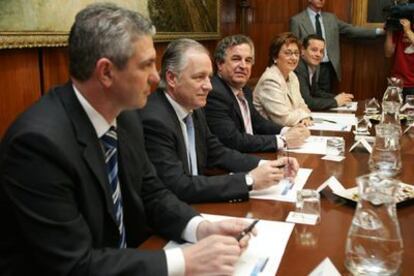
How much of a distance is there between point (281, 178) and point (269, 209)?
0.82 ft

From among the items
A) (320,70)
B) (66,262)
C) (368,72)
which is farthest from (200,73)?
(368,72)

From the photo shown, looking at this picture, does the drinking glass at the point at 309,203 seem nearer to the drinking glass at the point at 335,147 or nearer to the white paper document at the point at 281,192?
the white paper document at the point at 281,192

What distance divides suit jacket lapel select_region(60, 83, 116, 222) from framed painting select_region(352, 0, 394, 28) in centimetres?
512

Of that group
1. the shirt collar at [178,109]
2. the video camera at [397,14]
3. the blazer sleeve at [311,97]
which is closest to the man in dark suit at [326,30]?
A: the video camera at [397,14]

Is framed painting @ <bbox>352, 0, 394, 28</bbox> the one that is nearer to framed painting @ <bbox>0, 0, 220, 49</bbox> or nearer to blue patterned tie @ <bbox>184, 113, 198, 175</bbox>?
framed painting @ <bbox>0, 0, 220, 49</bbox>

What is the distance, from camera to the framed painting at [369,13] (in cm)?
568

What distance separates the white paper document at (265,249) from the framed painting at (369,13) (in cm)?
484

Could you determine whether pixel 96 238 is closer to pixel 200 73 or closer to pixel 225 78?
pixel 200 73

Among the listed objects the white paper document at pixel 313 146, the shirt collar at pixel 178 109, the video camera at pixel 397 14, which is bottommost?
the white paper document at pixel 313 146

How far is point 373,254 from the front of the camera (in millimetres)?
1165

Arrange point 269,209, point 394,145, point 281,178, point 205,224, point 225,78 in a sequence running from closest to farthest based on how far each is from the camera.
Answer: point 205,224, point 269,209, point 281,178, point 394,145, point 225,78

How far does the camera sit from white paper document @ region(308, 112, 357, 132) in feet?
10.2

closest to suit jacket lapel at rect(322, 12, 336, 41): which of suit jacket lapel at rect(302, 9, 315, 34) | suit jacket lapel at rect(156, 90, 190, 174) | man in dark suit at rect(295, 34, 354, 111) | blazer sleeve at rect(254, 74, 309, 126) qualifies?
suit jacket lapel at rect(302, 9, 315, 34)

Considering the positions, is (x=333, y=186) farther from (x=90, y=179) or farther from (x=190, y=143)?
(x=90, y=179)
